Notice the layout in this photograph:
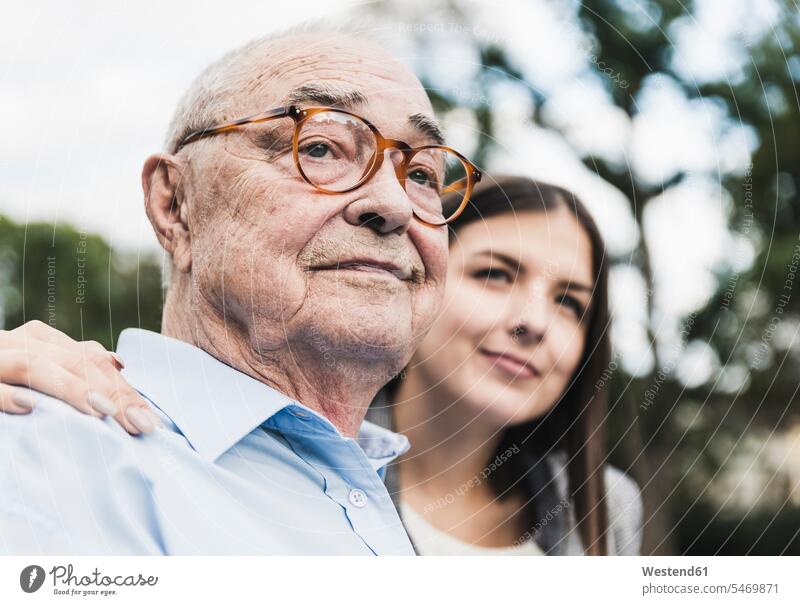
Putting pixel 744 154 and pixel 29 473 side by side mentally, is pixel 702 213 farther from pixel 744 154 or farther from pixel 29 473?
pixel 29 473

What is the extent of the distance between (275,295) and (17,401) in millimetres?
320

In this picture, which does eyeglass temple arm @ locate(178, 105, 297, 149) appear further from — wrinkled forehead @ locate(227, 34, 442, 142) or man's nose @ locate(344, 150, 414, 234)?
man's nose @ locate(344, 150, 414, 234)

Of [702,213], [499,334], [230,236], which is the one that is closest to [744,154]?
[702,213]

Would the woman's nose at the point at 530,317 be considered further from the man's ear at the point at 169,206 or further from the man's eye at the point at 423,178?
the man's ear at the point at 169,206

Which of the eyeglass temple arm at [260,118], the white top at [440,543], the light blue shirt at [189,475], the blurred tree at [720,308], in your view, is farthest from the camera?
the blurred tree at [720,308]

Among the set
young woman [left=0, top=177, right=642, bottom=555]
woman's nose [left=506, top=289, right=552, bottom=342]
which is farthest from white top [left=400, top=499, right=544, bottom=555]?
woman's nose [left=506, top=289, right=552, bottom=342]

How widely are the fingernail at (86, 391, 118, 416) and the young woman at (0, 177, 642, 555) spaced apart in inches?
17.3

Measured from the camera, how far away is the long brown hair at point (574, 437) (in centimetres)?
140

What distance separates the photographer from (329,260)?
1.03 meters

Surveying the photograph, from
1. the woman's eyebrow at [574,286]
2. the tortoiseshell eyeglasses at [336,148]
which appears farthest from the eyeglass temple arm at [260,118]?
the woman's eyebrow at [574,286]

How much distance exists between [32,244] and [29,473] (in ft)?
1.36

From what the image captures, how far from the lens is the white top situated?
1307 millimetres
